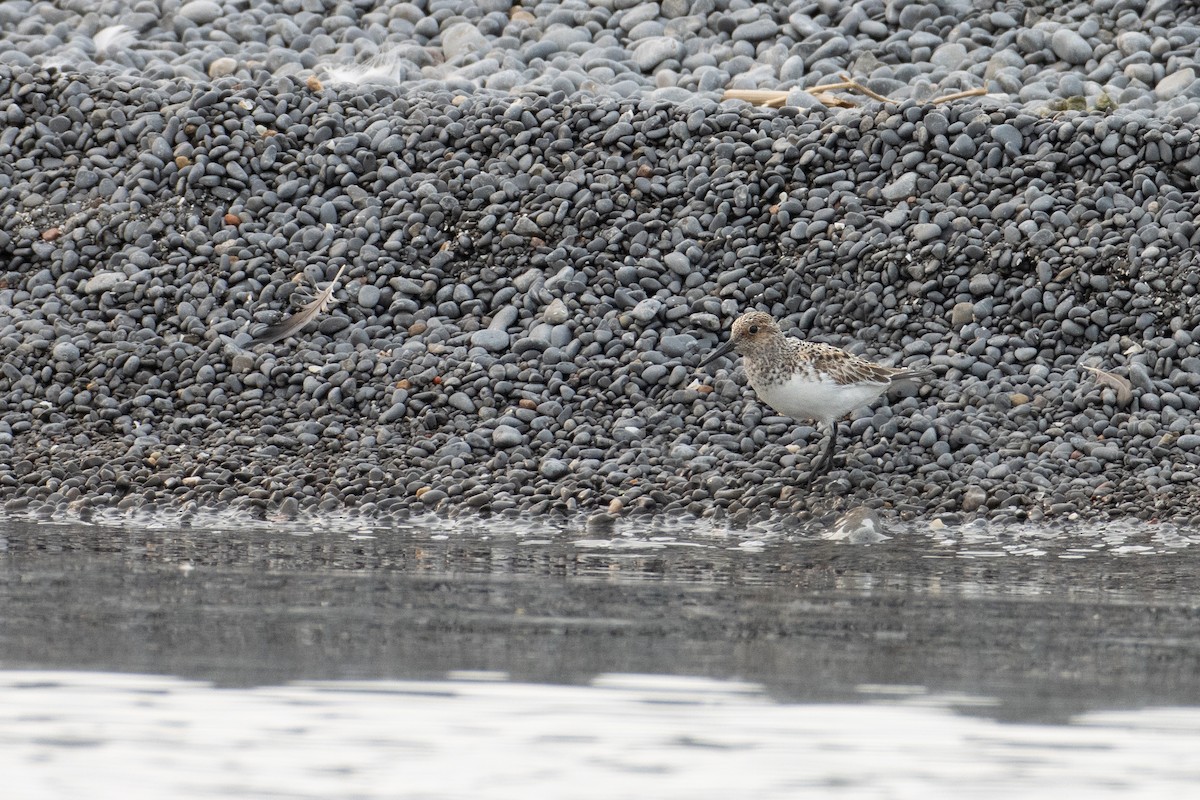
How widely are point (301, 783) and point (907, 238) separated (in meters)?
7.12

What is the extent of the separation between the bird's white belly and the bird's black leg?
104mm

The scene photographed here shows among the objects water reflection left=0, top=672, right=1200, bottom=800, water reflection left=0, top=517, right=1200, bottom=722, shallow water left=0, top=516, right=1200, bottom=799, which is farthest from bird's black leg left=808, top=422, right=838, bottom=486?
water reflection left=0, top=672, right=1200, bottom=800

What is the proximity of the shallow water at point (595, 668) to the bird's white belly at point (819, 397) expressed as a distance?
118 centimetres

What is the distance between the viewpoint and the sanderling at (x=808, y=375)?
8914 millimetres

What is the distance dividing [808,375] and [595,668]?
397 centimetres

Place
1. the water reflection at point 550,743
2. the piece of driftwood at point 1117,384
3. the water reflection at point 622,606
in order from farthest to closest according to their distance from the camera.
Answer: the piece of driftwood at point 1117,384, the water reflection at point 622,606, the water reflection at point 550,743

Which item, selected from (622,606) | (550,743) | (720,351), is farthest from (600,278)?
(550,743)

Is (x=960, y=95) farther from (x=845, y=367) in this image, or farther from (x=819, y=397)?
(x=819, y=397)

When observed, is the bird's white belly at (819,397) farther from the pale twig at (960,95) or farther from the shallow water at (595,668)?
the pale twig at (960,95)

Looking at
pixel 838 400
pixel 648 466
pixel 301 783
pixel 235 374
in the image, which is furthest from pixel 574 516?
pixel 301 783

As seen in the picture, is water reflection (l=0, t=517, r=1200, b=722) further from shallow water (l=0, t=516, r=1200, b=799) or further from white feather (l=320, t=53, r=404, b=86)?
white feather (l=320, t=53, r=404, b=86)

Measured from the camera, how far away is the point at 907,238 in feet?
34.3

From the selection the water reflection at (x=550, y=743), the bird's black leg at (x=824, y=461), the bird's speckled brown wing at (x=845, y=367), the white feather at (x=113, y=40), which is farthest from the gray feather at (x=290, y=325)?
the water reflection at (x=550, y=743)

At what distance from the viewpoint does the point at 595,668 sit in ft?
17.1
